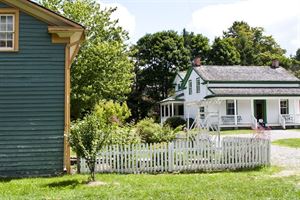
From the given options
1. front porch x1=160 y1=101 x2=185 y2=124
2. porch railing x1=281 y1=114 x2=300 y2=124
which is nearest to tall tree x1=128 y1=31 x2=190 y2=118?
front porch x1=160 y1=101 x2=185 y2=124

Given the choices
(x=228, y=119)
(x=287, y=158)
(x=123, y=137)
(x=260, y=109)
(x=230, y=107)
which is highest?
(x=230, y=107)

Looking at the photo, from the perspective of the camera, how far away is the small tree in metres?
11.5

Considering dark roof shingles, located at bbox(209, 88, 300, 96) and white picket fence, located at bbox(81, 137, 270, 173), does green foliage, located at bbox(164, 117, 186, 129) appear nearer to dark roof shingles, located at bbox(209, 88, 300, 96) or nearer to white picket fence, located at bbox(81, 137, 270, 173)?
dark roof shingles, located at bbox(209, 88, 300, 96)

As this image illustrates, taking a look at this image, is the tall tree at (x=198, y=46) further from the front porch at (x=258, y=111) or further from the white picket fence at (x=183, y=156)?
the white picket fence at (x=183, y=156)

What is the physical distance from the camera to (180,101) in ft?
151

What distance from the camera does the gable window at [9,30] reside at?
13.1m

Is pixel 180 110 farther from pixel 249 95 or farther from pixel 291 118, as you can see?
pixel 291 118

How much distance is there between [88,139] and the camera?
11.6 m

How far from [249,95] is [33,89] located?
26.7 metres

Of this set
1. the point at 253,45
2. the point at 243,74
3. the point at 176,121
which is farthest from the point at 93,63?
the point at 253,45

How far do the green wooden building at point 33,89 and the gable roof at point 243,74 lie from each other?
27.0 metres

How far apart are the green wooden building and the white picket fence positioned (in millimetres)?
1317

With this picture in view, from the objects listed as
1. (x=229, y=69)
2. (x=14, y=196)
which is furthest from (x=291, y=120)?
(x=14, y=196)

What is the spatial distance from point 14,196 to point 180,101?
122ft
